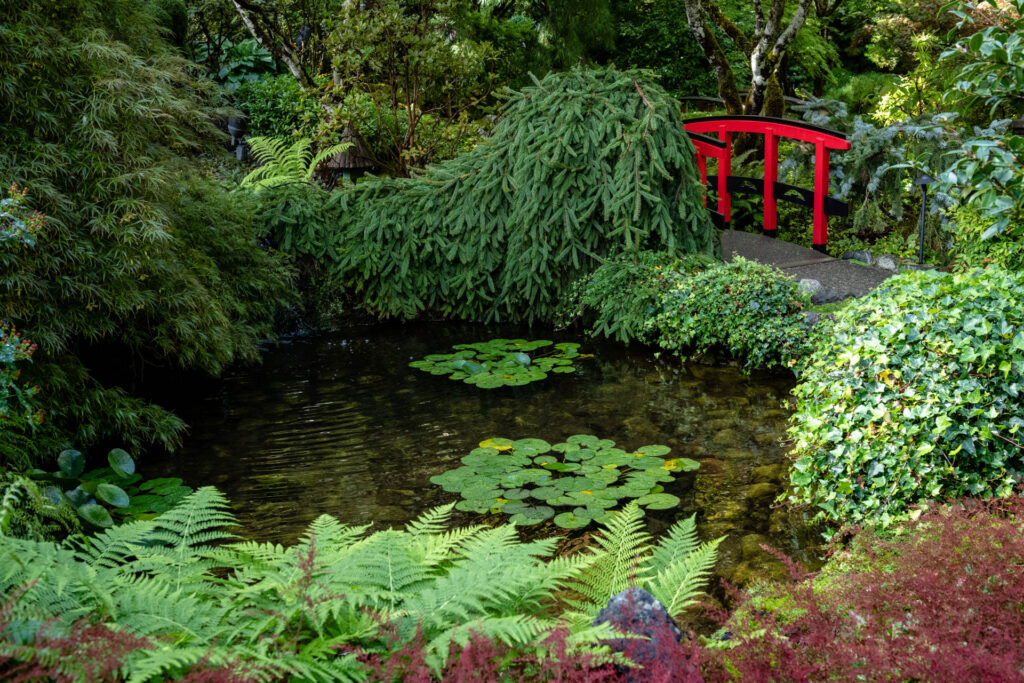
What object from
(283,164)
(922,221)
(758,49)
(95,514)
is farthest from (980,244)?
(283,164)

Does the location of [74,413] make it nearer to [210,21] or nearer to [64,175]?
[64,175]

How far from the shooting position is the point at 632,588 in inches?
92.7

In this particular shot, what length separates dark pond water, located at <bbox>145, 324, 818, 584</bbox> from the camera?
14.7 feet

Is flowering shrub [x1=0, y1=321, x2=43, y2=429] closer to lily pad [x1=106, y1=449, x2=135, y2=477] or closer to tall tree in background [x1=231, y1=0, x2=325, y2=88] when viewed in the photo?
lily pad [x1=106, y1=449, x2=135, y2=477]

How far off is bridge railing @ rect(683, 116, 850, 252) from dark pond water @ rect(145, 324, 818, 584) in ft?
9.81

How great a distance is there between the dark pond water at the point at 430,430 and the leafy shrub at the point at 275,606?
5.70 feet

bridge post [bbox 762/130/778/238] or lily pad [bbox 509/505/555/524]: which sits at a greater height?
bridge post [bbox 762/130/778/238]

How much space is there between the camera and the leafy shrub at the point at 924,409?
350 centimetres

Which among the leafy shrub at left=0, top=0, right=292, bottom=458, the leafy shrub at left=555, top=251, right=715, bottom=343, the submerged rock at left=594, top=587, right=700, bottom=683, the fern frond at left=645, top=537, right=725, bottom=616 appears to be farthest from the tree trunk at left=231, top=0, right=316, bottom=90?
the submerged rock at left=594, top=587, right=700, bottom=683

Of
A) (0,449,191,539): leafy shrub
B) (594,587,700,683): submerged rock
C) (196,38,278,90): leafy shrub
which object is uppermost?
(196,38,278,90): leafy shrub

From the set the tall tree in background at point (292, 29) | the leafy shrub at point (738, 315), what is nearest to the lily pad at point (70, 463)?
the leafy shrub at point (738, 315)

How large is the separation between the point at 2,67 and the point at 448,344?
4.20 metres

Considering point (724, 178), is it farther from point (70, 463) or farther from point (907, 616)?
point (907, 616)

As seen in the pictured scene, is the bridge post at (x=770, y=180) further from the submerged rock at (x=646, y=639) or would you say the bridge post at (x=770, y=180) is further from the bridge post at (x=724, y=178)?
the submerged rock at (x=646, y=639)
